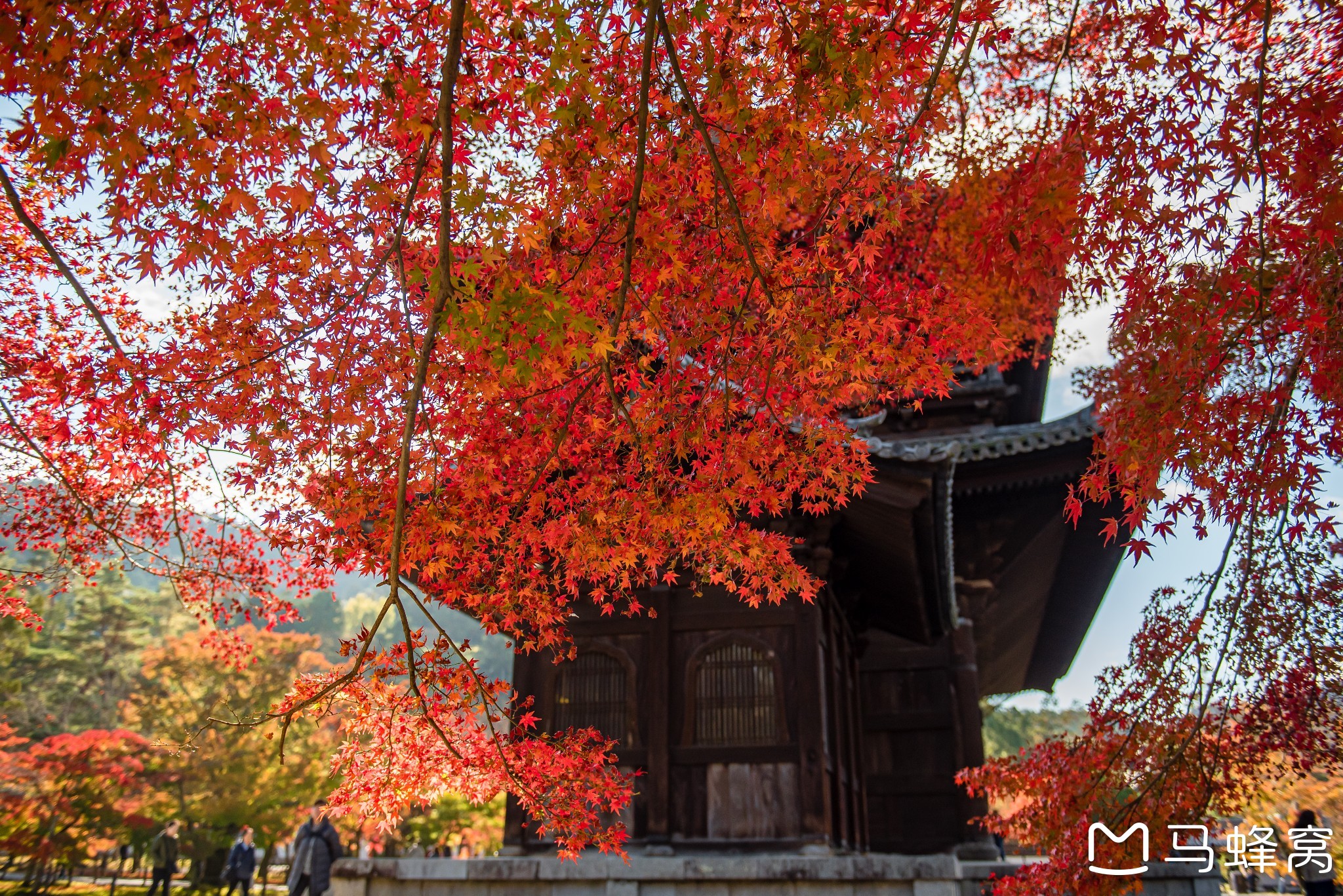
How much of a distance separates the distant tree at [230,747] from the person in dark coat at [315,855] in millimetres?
10650

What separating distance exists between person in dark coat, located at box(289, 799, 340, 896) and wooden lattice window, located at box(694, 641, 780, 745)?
178 inches

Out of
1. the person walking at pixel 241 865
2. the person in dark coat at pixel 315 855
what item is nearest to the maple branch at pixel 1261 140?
the person in dark coat at pixel 315 855

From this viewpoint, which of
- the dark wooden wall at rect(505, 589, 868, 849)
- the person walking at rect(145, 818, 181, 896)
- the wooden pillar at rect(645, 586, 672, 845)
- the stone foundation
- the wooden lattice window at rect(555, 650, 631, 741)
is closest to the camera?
the stone foundation

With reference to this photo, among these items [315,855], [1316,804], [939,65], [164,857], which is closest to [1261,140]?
[939,65]

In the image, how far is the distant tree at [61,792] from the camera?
16203 millimetres

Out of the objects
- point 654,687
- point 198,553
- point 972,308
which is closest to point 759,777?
point 654,687

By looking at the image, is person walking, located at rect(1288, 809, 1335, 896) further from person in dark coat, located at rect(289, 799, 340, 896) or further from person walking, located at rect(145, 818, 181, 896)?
person walking, located at rect(145, 818, 181, 896)

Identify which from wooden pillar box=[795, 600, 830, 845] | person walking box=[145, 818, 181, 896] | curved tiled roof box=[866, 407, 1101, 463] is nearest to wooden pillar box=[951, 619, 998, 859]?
curved tiled roof box=[866, 407, 1101, 463]

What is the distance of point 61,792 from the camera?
55.1 feet

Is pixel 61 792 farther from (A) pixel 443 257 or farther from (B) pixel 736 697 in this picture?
(A) pixel 443 257

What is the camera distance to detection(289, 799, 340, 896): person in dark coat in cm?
920

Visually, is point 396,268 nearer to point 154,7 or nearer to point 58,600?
point 154,7

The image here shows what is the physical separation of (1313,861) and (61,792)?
20.4 m

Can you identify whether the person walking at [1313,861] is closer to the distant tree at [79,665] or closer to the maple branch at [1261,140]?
the maple branch at [1261,140]
